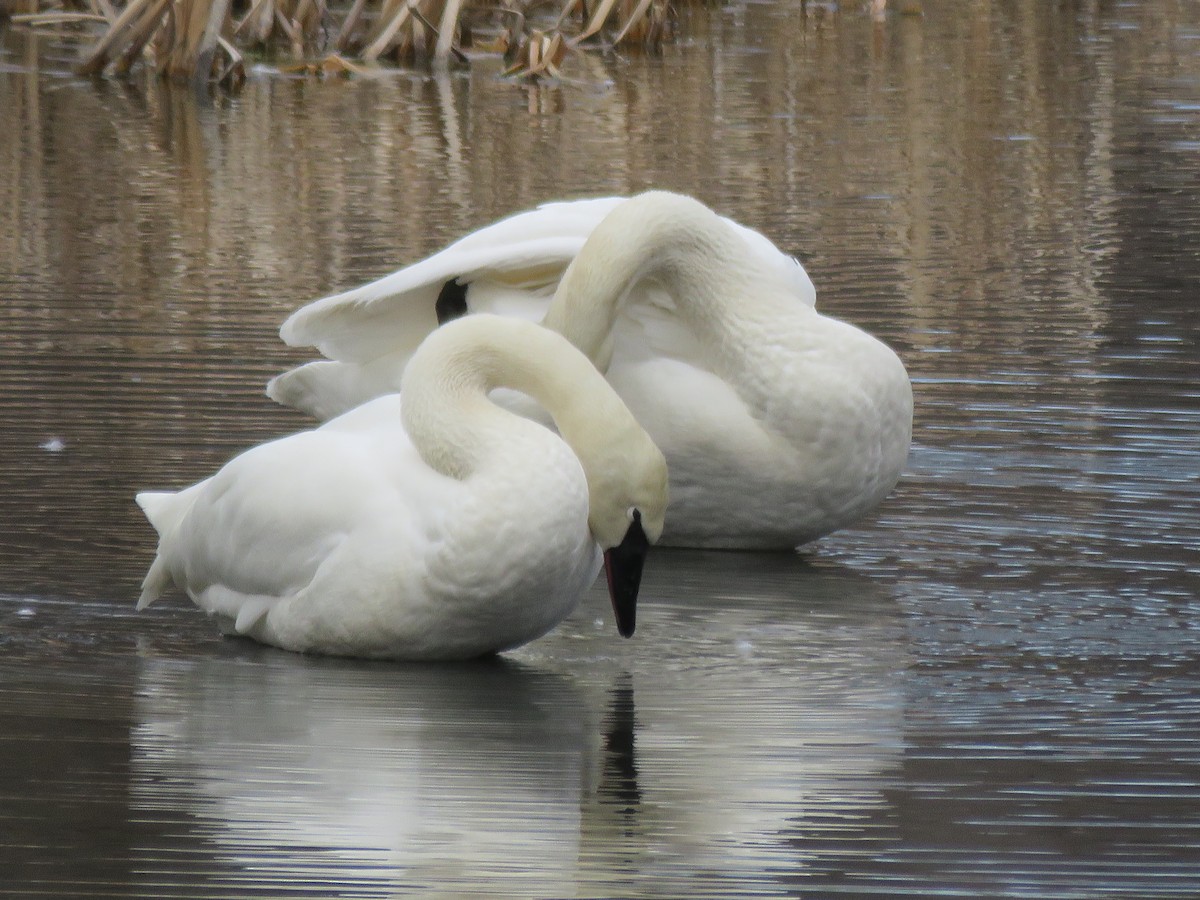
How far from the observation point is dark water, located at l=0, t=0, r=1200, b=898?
3656 mm

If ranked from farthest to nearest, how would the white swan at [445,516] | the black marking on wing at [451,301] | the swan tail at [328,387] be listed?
the swan tail at [328,387]
the black marking on wing at [451,301]
the white swan at [445,516]

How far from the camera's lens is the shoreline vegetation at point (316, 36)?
15.6 metres

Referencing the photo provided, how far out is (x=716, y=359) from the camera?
5914 millimetres

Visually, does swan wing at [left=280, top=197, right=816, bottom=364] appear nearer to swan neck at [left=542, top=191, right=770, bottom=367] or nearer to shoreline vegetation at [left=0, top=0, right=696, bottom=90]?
swan neck at [left=542, top=191, right=770, bottom=367]

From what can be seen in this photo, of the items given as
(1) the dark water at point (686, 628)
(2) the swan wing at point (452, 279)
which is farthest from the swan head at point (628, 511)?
(2) the swan wing at point (452, 279)

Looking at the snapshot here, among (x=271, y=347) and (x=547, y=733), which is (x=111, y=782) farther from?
(x=271, y=347)

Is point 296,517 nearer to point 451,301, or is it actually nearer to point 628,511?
point 628,511

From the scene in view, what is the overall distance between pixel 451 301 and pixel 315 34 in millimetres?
11300

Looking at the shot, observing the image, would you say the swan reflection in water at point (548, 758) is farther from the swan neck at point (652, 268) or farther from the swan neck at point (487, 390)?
the swan neck at point (652, 268)

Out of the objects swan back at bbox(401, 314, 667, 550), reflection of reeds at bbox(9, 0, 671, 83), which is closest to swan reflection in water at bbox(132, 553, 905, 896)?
swan back at bbox(401, 314, 667, 550)

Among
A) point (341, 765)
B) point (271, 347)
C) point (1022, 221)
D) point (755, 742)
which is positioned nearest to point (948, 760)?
point (755, 742)

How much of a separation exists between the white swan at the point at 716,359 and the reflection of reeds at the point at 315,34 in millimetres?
9104

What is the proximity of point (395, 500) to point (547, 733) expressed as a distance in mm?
626

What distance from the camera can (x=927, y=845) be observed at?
12.0 feet
